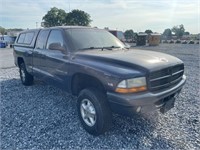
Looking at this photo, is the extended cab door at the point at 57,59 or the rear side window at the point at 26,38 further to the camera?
the rear side window at the point at 26,38

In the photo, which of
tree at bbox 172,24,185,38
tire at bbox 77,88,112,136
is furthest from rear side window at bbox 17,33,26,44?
tree at bbox 172,24,185,38

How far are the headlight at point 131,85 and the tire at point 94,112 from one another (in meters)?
0.44

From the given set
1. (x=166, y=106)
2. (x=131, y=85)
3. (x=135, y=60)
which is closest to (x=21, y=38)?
(x=135, y=60)

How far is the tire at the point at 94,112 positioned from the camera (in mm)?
3066

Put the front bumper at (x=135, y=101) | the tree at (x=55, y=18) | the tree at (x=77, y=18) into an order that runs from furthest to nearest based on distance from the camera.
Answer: the tree at (x=55, y=18)
the tree at (x=77, y=18)
the front bumper at (x=135, y=101)

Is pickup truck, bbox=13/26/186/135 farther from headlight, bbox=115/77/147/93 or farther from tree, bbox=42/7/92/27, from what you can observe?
tree, bbox=42/7/92/27

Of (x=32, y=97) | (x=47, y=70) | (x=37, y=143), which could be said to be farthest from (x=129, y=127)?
(x=32, y=97)

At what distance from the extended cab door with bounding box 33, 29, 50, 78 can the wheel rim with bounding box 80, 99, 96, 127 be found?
1.77 meters

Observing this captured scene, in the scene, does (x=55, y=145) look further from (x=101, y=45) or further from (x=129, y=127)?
(x=101, y=45)

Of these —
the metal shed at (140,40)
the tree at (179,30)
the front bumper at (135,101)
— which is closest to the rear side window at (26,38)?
the front bumper at (135,101)

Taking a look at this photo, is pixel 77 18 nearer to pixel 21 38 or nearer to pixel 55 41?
pixel 21 38

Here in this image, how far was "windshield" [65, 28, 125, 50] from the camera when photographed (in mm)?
3937

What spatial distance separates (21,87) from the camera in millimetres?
6277

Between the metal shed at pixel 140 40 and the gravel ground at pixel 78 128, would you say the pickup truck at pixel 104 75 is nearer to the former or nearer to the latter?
the gravel ground at pixel 78 128
